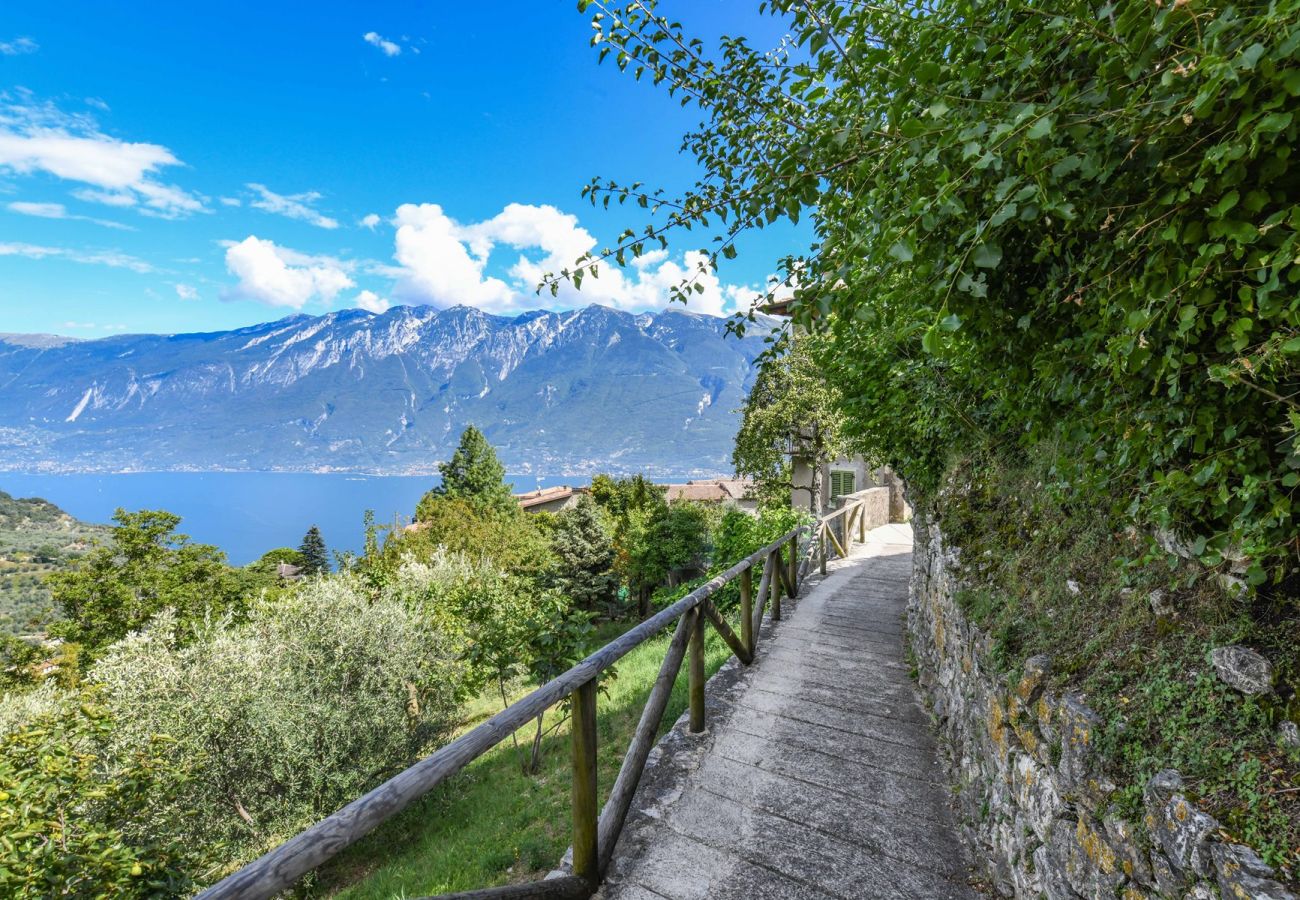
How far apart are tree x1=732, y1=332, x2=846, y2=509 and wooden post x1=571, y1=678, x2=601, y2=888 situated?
1349 cm

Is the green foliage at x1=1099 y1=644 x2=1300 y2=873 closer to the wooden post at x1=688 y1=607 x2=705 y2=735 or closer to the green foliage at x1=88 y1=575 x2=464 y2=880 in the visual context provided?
the wooden post at x1=688 y1=607 x2=705 y2=735

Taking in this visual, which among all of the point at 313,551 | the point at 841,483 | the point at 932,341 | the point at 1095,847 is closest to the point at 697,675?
the point at 1095,847

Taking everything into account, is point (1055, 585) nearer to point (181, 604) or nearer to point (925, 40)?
point (925, 40)

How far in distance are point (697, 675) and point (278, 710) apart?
9.33 m

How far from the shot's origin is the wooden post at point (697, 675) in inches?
159

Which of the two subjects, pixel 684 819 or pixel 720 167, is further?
pixel 684 819

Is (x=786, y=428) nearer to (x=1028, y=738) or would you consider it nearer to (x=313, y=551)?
(x=1028, y=738)

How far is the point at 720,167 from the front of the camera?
2.67 meters

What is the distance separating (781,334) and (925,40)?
3.90ft

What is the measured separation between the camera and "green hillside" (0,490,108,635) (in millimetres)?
39969

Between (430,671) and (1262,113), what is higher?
(1262,113)

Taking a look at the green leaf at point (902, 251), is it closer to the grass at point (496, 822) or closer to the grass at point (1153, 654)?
the grass at point (1153, 654)

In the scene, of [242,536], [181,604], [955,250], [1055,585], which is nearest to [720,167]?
[955,250]

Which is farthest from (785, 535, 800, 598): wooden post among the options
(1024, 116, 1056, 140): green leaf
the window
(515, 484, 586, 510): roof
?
(515, 484, 586, 510): roof
